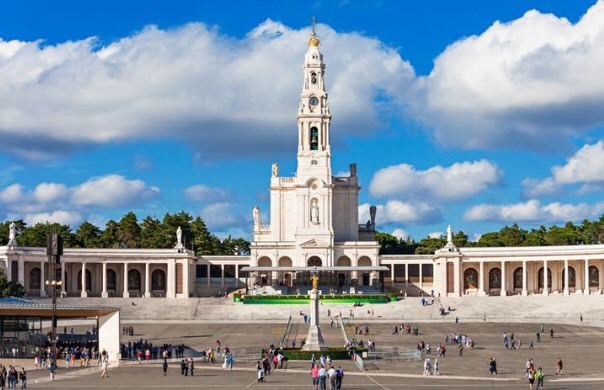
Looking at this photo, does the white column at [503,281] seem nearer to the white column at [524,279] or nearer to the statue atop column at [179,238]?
the white column at [524,279]

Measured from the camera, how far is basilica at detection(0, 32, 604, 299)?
429ft

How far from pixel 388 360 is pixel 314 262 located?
62.0 m

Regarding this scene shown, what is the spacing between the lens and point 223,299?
122062 millimetres

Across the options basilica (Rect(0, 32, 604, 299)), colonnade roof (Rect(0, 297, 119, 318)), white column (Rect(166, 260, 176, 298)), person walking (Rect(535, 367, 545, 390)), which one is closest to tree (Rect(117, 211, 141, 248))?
basilica (Rect(0, 32, 604, 299))

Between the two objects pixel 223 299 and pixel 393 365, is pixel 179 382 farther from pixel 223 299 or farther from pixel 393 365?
pixel 223 299

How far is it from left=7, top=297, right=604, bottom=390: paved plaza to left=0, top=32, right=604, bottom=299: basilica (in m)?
14.9

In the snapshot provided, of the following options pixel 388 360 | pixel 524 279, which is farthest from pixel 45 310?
pixel 524 279

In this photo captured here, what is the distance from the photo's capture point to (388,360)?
74.3 metres

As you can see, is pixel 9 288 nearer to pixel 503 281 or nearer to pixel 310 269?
pixel 310 269

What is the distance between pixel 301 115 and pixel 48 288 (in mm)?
36655

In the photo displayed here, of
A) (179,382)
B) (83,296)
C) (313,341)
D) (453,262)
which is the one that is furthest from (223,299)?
(179,382)

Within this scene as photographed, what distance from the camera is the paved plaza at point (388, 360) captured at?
59562mm

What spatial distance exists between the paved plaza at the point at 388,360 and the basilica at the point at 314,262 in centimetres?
1489

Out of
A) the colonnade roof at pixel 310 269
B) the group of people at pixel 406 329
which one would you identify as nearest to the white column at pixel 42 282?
the colonnade roof at pixel 310 269
